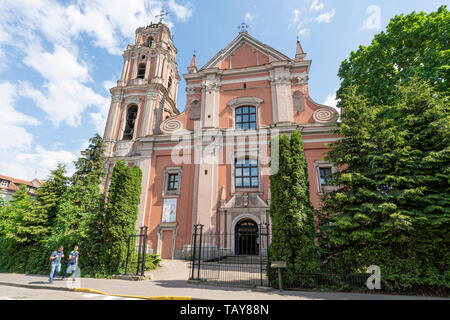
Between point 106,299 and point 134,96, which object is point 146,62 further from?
point 106,299

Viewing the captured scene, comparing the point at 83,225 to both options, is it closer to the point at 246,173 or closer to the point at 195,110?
the point at 246,173

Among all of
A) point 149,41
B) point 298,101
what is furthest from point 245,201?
point 149,41

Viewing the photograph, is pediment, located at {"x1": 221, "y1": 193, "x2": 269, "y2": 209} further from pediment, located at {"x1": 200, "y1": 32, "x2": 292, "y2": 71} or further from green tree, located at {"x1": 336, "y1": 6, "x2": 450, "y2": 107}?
pediment, located at {"x1": 200, "y1": 32, "x2": 292, "y2": 71}

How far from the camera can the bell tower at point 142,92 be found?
68.1 ft

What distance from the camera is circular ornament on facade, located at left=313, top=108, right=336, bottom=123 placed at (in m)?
17.1

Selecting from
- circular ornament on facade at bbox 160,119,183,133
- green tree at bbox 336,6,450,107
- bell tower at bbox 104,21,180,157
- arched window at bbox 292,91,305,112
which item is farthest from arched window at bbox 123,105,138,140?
green tree at bbox 336,6,450,107

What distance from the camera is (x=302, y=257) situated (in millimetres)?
7953

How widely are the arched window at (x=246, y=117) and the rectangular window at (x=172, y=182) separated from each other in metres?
6.53

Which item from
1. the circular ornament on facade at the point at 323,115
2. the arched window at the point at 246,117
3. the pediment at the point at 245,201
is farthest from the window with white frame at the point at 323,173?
the arched window at the point at 246,117

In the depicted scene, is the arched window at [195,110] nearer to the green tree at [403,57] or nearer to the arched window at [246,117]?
the arched window at [246,117]

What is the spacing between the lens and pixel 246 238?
51.2 feet

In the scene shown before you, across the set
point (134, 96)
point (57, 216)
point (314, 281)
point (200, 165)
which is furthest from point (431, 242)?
point (134, 96)

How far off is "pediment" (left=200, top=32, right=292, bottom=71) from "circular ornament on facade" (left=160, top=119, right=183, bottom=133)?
223 inches

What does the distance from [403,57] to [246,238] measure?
14.7 m
